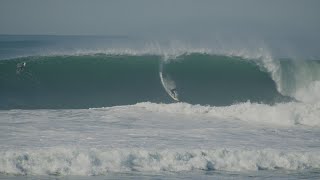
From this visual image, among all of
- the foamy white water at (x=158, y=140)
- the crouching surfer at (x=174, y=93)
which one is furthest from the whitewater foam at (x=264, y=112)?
the crouching surfer at (x=174, y=93)

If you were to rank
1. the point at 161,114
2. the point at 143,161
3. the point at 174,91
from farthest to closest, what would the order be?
the point at 174,91 → the point at 161,114 → the point at 143,161

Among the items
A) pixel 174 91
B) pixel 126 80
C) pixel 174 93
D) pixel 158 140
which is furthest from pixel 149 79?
pixel 158 140

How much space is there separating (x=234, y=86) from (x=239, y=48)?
2.68m

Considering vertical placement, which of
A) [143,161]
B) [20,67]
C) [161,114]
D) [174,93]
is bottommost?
[143,161]

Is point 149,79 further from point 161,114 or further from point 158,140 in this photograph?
point 158,140

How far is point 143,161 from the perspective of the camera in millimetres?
10062

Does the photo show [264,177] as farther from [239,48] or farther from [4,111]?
[239,48]

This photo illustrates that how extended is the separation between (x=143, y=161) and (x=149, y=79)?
8694 mm

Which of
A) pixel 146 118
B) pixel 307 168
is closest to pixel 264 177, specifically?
pixel 307 168

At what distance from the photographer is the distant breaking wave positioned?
17219mm

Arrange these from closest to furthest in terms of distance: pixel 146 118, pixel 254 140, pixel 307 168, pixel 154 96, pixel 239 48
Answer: pixel 307 168 → pixel 254 140 → pixel 146 118 → pixel 154 96 → pixel 239 48

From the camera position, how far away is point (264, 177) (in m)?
9.67

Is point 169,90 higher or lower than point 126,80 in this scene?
lower

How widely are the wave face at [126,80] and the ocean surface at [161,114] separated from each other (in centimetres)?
4
